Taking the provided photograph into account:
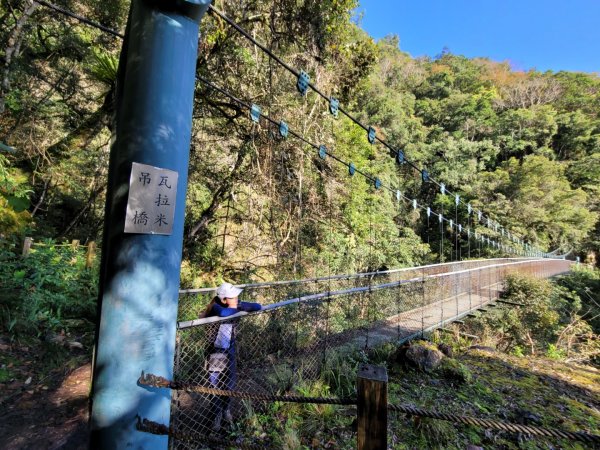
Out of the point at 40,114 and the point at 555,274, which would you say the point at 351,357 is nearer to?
the point at 40,114

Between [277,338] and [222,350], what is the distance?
48.6 inches

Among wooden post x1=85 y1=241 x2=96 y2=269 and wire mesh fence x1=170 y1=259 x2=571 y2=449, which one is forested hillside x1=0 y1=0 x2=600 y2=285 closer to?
wooden post x1=85 y1=241 x2=96 y2=269

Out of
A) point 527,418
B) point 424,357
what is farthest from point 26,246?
point 527,418

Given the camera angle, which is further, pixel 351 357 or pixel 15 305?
pixel 351 357

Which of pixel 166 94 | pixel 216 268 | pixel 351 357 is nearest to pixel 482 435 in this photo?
pixel 351 357

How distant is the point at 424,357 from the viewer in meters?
4.02

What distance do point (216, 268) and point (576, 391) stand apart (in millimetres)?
6316

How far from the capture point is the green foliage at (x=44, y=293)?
321 cm

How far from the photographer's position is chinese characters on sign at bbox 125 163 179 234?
1095 mm

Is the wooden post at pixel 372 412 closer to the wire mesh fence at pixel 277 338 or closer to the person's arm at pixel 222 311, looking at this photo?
the wire mesh fence at pixel 277 338

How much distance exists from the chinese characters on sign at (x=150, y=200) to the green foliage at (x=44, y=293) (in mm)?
3069

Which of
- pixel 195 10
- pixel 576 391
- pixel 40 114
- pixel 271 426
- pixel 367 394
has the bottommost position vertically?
pixel 576 391

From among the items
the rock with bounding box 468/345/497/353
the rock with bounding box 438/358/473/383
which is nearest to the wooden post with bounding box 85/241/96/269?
the rock with bounding box 438/358/473/383

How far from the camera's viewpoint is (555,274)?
15578mm
